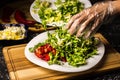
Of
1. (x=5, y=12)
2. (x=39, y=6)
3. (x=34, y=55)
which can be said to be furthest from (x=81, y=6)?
(x=34, y=55)

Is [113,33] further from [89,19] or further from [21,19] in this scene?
[21,19]

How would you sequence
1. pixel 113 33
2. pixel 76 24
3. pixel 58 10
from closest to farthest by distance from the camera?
pixel 76 24 → pixel 113 33 → pixel 58 10

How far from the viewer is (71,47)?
1.39 metres

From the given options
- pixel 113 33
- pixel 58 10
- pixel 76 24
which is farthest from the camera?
pixel 58 10

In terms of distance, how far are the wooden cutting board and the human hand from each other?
178 mm

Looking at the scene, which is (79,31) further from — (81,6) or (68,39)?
(81,6)

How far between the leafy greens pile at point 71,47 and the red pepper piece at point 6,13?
39 centimetres

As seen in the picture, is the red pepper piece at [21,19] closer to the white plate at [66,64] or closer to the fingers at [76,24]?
the white plate at [66,64]

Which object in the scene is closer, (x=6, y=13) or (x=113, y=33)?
(x=113, y=33)

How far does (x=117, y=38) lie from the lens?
161cm

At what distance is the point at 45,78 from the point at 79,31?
28 cm

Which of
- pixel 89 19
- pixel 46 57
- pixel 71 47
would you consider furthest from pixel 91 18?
pixel 46 57

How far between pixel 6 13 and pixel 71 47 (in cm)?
60

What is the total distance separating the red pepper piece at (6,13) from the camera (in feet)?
5.59
